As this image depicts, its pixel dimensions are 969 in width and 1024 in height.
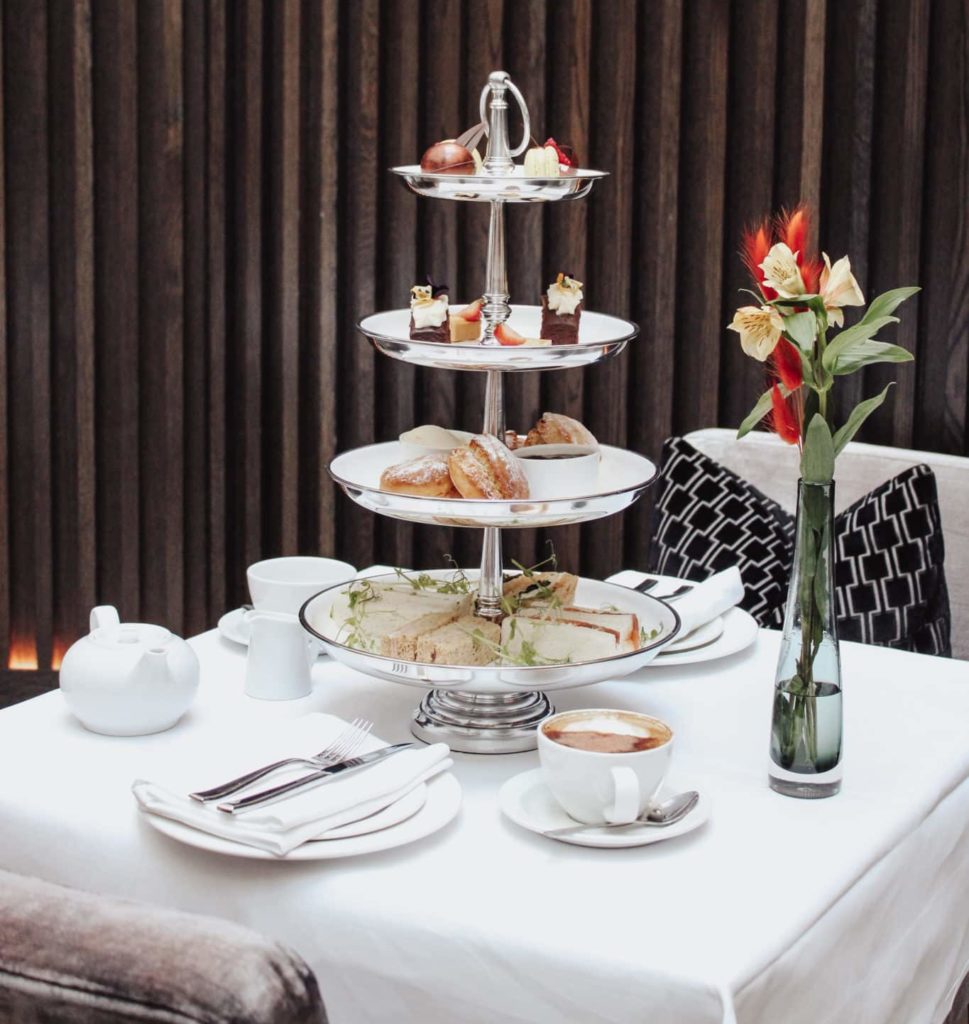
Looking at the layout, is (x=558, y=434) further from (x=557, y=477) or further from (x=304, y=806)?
(x=304, y=806)

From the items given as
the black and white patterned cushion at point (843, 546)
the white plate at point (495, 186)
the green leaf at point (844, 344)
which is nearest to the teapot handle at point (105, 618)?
the white plate at point (495, 186)

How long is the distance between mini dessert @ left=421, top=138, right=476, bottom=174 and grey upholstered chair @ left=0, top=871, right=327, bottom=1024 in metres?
0.88

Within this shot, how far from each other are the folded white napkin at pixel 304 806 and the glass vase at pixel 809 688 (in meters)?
0.32

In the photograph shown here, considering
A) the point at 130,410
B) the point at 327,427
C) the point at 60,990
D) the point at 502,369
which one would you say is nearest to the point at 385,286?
the point at 327,427

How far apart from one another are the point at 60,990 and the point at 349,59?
2.81 meters

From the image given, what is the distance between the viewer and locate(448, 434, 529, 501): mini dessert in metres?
1.41

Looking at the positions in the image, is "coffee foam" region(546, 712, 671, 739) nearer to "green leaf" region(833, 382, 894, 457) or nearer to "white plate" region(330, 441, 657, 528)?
"white plate" region(330, 441, 657, 528)

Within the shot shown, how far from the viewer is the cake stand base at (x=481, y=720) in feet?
4.81

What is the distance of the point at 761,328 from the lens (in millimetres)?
1334

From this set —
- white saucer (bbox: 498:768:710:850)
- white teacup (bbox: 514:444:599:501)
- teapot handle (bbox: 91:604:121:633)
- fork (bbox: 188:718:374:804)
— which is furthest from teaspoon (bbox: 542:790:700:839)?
teapot handle (bbox: 91:604:121:633)

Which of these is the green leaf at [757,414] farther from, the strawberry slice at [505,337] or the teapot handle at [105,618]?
the teapot handle at [105,618]

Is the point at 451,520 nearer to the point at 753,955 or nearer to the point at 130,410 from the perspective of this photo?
the point at 753,955

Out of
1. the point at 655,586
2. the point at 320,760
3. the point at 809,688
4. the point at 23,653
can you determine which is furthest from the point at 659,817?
the point at 23,653

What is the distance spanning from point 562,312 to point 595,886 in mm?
650
